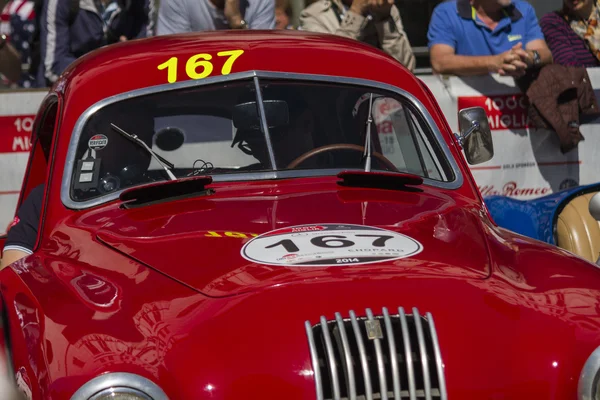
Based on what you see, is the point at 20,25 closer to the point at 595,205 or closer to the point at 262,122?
the point at 262,122

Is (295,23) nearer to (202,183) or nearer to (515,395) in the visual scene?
(202,183)

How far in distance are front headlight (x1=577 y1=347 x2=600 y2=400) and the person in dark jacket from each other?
17.2 ft

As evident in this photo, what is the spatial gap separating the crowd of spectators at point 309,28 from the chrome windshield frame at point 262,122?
2.92m

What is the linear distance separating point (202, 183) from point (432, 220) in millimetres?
828

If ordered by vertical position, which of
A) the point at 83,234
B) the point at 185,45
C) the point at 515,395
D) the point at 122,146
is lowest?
the point at 515,395

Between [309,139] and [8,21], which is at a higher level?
[8,21]

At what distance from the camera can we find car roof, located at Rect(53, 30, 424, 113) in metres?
4.19

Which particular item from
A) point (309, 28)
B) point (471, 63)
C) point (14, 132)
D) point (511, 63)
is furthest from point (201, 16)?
point (511, 63)

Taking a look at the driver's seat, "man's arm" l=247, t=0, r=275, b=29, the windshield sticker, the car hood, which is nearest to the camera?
the car hood

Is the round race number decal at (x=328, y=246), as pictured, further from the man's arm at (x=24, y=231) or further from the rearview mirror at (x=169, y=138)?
the man's arm at (x=24, y=231)

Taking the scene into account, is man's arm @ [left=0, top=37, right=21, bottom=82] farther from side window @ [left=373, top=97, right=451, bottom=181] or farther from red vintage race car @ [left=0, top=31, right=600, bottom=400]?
side window @ [left=373, top=97, right=451, bottom=181]

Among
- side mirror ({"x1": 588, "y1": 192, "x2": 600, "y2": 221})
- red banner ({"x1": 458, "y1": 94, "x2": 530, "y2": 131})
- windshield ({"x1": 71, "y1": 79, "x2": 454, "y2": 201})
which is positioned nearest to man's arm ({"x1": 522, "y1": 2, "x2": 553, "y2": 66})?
red banner ({"x1": 458, "y1": 94, "x2": 530, "y2": 131})

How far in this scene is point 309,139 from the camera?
4.09m

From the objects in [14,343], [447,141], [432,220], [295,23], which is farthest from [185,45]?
[295,23]
